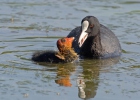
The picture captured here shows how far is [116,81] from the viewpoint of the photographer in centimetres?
767

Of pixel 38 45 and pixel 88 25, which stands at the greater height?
pixel 88 25

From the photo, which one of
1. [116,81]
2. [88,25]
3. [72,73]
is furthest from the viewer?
[88,25]

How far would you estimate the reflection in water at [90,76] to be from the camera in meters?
7.18

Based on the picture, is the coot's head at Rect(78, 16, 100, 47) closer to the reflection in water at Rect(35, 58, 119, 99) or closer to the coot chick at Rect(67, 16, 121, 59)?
the coot chick at Rect(67, 16, 121, 59)

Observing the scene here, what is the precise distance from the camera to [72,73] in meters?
8.16

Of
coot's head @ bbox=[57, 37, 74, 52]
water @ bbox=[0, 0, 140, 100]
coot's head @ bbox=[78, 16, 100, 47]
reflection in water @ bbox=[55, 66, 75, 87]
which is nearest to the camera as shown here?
water @ bbox=[0, 0, 140, 100]

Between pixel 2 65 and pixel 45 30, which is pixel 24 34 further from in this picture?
pixel 2 65

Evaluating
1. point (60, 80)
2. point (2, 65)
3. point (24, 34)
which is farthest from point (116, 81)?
point (24, 34)

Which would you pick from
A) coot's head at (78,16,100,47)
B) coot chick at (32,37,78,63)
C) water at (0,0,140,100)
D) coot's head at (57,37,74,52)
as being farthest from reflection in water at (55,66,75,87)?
coot's head at (78,16,100,47)

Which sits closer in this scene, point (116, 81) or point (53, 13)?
point (116, 81)

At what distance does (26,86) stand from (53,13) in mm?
5122

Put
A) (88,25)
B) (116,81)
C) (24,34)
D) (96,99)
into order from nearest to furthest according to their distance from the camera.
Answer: (96,99) < (116,81) < (88,25) < (24,34)

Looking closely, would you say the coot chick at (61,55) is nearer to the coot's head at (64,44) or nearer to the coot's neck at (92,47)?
the coot's head at (64,44)

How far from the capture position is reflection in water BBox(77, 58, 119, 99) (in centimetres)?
718
